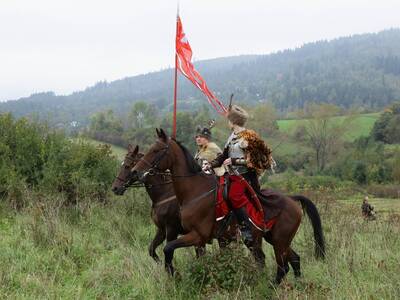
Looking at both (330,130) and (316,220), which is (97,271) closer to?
(316,220)

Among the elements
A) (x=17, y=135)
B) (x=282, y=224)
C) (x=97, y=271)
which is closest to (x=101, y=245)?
(x=97, y=271)

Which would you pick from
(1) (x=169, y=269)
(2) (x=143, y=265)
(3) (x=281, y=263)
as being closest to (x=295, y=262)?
(3) (x=281, y=263)

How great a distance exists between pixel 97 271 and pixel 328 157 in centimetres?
5787

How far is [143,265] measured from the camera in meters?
6.75

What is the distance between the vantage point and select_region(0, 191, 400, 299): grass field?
5545 mm

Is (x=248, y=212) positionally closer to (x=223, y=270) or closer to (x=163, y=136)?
(x=223, y=270)

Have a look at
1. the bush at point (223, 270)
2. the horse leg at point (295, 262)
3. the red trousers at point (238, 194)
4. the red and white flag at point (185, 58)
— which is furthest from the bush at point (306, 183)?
the bush at point (223, 270)

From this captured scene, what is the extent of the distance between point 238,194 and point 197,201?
56 cm

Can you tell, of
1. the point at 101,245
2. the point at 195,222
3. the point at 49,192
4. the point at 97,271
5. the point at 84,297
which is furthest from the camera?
the point at 49,192

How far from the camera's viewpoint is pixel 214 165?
252 inches

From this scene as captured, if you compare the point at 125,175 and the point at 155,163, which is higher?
the point at 155,163

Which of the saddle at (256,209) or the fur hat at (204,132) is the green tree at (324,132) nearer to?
the fur hat at (204,132)

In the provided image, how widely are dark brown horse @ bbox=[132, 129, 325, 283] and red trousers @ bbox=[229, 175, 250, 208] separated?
0.84 feet

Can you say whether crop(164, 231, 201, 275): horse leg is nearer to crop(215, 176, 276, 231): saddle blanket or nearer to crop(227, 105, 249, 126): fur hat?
crop(215, 176, 276, 231): saddle blanket
